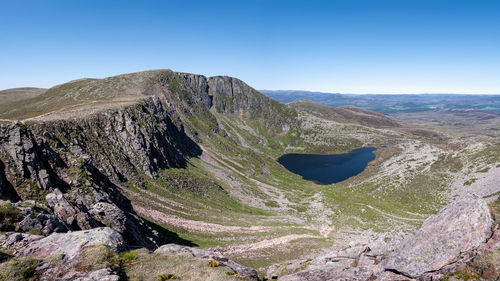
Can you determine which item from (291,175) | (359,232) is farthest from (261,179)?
(359,232)

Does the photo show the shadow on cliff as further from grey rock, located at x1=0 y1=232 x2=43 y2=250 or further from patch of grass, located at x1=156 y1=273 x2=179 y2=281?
patch of grass, located at x1=156 y1=273 x2=179 y2=281

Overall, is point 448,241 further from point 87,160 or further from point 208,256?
point 87,160

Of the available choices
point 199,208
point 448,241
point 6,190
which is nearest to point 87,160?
point 6,190

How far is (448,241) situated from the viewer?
16.3 m

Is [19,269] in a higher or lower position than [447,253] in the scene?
lower

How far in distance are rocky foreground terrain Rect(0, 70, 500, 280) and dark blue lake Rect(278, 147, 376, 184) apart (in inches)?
650

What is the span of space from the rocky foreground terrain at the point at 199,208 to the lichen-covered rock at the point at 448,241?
0.26 feet

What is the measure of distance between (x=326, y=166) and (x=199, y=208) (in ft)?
423

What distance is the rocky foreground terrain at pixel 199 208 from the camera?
17.5 metres

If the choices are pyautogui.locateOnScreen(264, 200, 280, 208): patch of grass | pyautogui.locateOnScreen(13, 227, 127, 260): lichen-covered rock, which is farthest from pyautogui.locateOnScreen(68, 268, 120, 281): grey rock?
pyautogui.locateOnScreen(264, 200, 280, 208): patch of grass

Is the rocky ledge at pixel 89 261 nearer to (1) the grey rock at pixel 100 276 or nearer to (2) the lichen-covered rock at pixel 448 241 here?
(1) the grey rock at pixel 100 276

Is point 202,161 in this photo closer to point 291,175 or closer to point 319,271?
point 291,175

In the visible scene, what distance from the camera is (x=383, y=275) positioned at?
1784 centimetres

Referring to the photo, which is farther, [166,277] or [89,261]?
[166,277]
